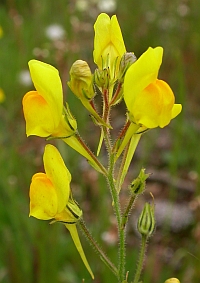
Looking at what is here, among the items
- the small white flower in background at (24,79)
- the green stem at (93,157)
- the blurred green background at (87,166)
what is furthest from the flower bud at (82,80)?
the small white flower in background at (24,79)

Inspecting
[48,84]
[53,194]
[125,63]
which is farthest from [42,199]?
[125,63]

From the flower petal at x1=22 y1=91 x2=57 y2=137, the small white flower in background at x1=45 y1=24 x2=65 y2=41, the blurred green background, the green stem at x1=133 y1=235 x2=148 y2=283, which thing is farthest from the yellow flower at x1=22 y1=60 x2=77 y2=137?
the small white flower in background at x1=45 y1=24 x2=65 y2=41

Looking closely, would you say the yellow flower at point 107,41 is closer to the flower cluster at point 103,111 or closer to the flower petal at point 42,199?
the flower cluster at point 103,111

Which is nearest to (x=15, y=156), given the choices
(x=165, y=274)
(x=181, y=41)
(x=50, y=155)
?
(x=165, y=274)

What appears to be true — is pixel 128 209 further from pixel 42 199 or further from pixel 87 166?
pixel 87 166

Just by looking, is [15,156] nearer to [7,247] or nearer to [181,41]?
[7,247]

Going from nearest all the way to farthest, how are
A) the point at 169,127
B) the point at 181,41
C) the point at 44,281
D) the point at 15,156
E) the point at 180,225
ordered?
the point at 44,281 → the point at 15,156 → the point at 180,225 → the point at 169,127 → the point at 181,41
